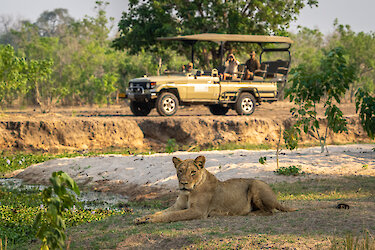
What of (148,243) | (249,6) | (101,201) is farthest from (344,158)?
(249,6)

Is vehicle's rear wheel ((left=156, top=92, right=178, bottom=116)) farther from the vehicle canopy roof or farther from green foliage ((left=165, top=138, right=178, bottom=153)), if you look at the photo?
the vehicle canopy roof

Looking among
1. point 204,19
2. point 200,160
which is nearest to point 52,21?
point 204,19

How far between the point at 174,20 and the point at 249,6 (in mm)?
3912

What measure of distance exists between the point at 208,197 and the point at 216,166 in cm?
519

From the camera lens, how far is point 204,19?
26.2m

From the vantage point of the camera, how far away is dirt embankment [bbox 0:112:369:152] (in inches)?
718

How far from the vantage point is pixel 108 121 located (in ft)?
63.7

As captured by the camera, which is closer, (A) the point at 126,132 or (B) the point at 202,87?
(A) the point at 126,132

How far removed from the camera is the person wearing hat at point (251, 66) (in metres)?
20.5

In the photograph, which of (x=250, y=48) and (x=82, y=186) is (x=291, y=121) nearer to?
(x=250, y=48)

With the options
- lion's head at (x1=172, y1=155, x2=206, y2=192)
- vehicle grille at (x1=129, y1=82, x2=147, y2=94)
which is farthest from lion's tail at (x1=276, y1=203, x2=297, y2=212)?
vehicle grille at (x1=129, y1=82, x2=147, y2=94)

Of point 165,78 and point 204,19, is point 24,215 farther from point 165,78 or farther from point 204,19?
point 204,19

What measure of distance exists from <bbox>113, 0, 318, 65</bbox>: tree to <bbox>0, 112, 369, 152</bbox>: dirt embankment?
22.6 feet

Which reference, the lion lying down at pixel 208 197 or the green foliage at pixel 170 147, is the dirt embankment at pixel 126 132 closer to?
the green foliage at pixel 170 147
